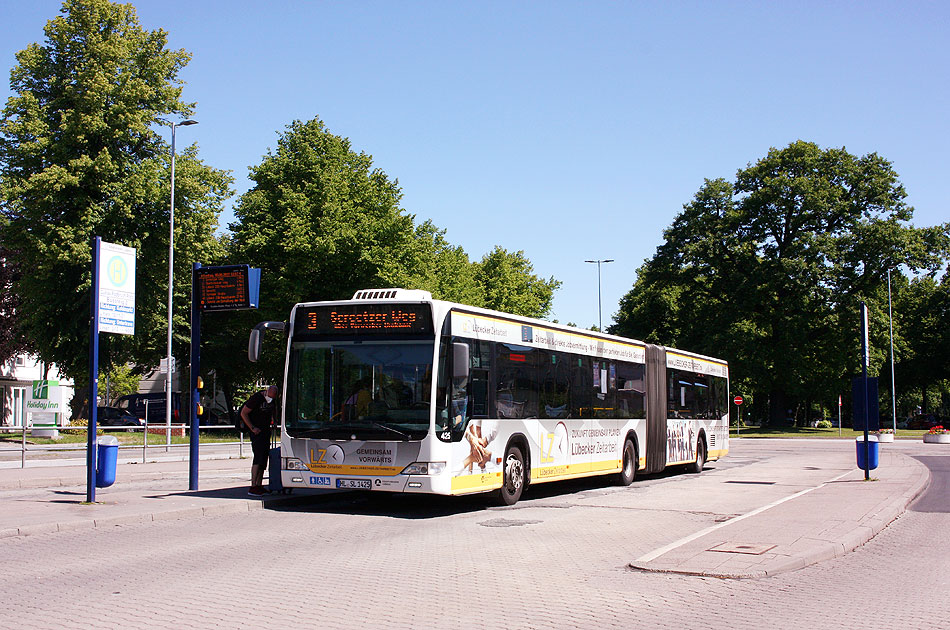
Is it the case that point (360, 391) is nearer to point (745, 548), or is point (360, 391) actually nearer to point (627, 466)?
point (745, 548)

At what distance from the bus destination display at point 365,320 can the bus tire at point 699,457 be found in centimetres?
1275

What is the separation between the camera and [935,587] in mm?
8062

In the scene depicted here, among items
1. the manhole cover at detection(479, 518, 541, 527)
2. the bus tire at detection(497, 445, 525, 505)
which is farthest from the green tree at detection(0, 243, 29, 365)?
the manhole cover at detection(479, 518, 541, 527)

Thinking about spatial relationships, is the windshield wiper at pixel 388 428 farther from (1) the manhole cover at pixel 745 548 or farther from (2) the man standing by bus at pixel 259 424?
(1) the manhole cover at pixel 745 548

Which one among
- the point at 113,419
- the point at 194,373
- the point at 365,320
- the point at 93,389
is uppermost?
the point at 365,320

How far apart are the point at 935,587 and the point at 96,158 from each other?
3722 cm

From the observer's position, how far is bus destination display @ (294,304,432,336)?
13.2 m

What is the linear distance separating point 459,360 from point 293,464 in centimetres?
290

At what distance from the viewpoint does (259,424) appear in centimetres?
1498

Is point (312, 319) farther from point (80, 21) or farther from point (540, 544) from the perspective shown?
point (80, 21)

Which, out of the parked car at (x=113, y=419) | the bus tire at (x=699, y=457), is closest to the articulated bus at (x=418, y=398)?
the bus tire at (x=699, y=457)

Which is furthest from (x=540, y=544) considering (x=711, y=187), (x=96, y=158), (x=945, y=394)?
(x=945, y=394)

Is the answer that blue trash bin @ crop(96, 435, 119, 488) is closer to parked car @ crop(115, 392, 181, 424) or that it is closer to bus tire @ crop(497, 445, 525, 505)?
bus tire @ crop(497, 445, 525, 505)

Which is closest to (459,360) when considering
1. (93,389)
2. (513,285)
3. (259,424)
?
(259,424)
